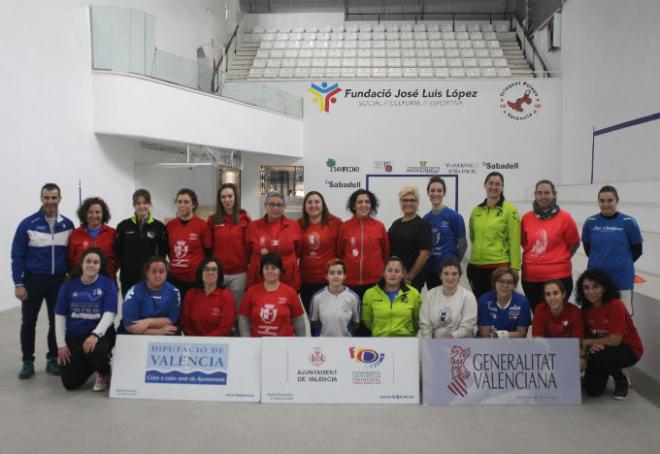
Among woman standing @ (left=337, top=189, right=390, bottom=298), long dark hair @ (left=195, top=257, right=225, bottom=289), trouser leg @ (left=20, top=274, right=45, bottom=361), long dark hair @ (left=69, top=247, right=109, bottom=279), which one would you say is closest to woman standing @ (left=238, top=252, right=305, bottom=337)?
long dark hair @ (left=195, top=257, right=225, bottom=289)

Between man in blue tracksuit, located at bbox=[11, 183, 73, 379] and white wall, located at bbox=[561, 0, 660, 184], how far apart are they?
25.8ft

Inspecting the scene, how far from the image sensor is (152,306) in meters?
3.84

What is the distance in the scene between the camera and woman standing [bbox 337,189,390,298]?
423 cm

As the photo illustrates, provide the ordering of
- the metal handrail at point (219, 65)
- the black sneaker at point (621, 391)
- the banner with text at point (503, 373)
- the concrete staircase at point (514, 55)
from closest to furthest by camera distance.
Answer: the banner with text at point (503, 373) → the black sneaker at point (621, 391) → the metal handrail at point (219, 65) → the concrete staircase at point (514, 55)

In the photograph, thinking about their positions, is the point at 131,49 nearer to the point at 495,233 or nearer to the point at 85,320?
the point at 85,320

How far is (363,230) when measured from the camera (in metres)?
4.24

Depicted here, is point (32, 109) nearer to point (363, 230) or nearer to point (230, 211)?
point (230, 211)

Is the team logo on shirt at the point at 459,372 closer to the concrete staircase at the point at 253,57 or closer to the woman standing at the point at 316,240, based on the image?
the woman standing at the point at 316,240

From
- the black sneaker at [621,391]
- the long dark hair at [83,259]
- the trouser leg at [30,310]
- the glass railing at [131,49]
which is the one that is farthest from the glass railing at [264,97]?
the black sneaker at [621,391]

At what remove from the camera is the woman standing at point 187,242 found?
424cm

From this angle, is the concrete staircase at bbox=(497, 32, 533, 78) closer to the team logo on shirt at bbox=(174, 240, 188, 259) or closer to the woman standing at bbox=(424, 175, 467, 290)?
the woman standing at bbox=(424, 175, 467, 290)

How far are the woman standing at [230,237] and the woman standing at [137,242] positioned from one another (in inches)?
16.7

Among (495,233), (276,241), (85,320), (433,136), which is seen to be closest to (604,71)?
(433,136)

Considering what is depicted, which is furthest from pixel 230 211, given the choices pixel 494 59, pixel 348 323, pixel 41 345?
pixel 494 59
